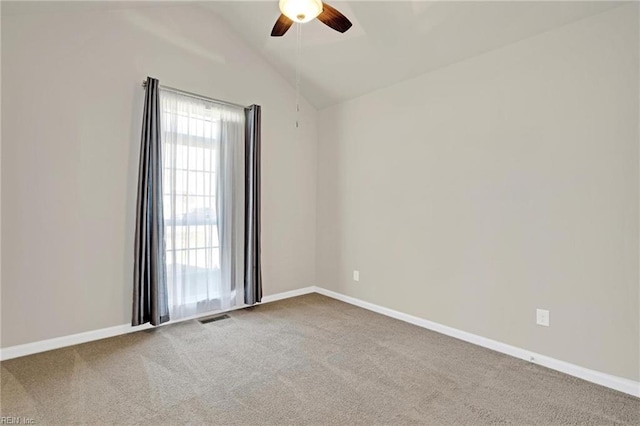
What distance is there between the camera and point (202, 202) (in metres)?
3.63

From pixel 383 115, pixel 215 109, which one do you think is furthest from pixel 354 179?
pixel 215 109

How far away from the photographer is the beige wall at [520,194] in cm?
231

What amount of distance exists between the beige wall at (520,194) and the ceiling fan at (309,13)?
1.40 m

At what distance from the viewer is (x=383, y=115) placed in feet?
12.8

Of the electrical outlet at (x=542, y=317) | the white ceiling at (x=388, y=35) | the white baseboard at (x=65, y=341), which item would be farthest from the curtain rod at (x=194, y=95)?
the electrical outlet at (x=542, y=317)

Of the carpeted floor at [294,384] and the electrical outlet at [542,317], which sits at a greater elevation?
the electrical outlet at [542,317]

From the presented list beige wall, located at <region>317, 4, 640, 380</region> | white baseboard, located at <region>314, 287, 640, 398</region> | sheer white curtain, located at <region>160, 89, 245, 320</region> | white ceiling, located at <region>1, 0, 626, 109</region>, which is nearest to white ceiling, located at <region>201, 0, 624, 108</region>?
white ceiling, located at <region>1, 0, 626, 109</region>

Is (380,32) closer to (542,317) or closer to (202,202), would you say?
(202,202)

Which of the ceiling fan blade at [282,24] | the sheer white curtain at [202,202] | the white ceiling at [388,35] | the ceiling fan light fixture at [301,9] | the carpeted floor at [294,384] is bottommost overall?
the carpeted floor at [294,384]

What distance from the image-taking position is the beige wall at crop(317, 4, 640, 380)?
231 cm

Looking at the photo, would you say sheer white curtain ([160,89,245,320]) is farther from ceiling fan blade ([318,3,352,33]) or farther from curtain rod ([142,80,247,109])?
ceiling fan blade ([318,3,352,33])

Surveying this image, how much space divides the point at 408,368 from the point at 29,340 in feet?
10.2

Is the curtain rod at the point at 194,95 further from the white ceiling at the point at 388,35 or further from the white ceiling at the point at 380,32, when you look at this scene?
the white ceiling at the point at 388,35

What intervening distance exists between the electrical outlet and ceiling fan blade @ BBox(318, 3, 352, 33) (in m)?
2.72
